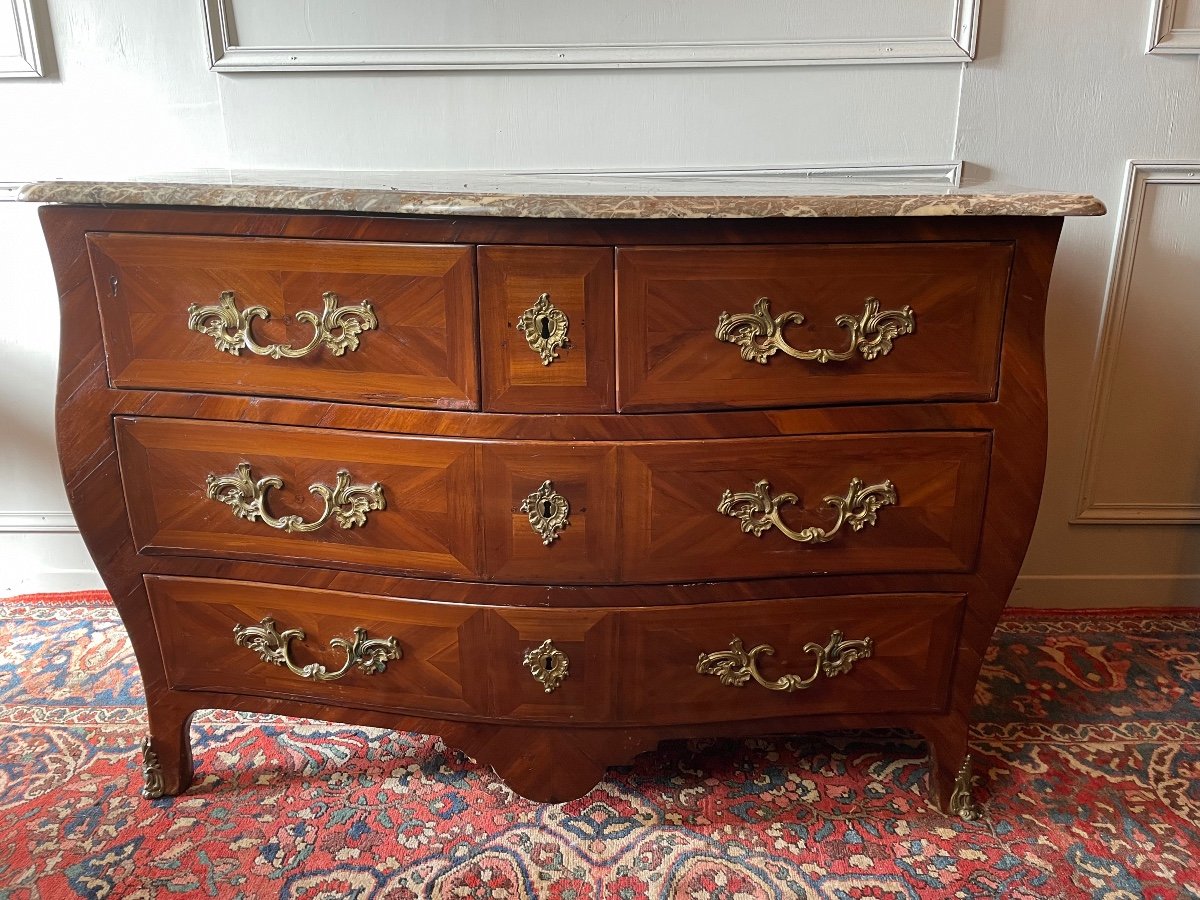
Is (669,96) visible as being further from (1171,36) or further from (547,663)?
(547,663)

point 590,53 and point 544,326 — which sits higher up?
point 590,53

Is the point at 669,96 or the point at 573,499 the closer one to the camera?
the point at 573,499

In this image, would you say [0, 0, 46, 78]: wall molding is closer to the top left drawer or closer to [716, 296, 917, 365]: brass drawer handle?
the top left drawer

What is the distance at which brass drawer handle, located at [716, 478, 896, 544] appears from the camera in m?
1.07

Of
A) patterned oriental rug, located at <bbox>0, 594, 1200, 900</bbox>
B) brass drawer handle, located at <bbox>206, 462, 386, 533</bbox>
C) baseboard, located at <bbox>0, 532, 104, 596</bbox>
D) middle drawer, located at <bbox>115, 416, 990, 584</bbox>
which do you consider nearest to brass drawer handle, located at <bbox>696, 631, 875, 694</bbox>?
middle drawer, located at <bbox>115, 416, 990, 584</bbox>

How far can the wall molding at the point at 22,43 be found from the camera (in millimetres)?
1539

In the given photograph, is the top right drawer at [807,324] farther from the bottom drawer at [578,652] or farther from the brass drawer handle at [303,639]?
the brass drawer handle at [303,639]

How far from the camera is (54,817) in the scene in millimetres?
1277

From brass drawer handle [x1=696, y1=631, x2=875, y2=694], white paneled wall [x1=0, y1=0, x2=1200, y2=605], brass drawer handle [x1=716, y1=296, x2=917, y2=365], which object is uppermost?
white paneled wall [x1=0, y1=0, x2=1200, y2=605]

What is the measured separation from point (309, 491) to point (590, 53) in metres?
0.93

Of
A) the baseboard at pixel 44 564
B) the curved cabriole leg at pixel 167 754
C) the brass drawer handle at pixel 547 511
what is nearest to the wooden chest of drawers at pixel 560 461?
the brass drawer handle at pixel 547 511

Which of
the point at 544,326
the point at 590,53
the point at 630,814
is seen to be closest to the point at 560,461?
the point at 544,326

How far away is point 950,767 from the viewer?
1.24m

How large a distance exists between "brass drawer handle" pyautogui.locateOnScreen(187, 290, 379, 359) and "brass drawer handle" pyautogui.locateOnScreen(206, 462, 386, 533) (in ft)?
0.51
